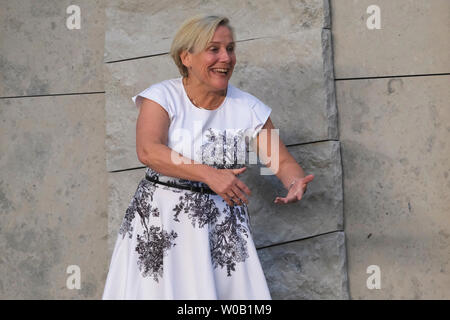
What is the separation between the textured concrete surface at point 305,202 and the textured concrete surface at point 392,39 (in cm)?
43

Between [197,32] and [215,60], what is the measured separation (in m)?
0.13

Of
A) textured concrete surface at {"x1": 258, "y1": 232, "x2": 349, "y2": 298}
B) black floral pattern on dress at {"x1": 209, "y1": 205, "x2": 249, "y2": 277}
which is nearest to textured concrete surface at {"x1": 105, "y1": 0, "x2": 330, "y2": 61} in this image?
textured concrete surface at {"x1": 258, "y1": 232, "x2": 349, "y2": 298}

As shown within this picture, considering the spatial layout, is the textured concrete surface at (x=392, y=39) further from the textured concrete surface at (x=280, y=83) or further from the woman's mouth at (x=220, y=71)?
the woman's mouth at (x=220, y=71)

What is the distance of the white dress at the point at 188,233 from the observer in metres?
2.76

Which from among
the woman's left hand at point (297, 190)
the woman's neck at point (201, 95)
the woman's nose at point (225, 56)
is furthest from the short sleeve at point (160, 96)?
the woman's left hand at point (297, 190)

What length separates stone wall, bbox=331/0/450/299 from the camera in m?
3.54

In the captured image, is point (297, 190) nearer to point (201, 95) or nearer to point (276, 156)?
point (276, 156)

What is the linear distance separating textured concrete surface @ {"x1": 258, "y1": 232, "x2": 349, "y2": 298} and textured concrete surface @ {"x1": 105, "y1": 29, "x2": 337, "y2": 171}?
0.53 metres

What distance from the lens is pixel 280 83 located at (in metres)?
3.66

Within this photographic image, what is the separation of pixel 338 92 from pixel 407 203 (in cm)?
65

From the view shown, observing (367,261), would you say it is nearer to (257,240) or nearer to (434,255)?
(434,255)

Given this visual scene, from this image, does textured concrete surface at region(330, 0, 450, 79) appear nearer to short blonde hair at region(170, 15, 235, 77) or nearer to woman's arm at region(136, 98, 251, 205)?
short blonde hair at region(170, 15, 235, 77)
